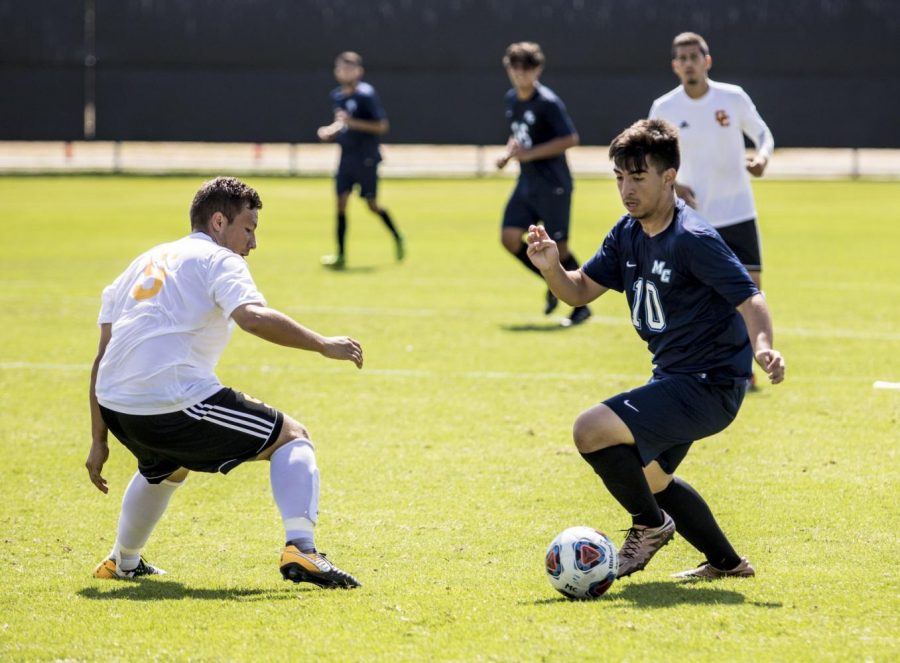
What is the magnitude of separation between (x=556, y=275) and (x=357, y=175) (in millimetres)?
12062

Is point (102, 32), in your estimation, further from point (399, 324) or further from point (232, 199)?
point (232, 199)

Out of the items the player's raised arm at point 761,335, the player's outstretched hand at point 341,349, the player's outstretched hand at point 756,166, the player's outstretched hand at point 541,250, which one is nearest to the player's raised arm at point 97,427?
the player's outstretched hand at point 341,349

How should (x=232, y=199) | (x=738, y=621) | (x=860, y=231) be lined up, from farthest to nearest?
(x=860, y=231), (x=232, y=199), (x=738, y=621)

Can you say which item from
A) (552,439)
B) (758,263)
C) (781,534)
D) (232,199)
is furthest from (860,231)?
(232,199)

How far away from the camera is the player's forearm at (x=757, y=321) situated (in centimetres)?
503

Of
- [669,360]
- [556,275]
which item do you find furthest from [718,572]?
[556,275]

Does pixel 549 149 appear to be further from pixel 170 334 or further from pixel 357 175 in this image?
pixel 170 334

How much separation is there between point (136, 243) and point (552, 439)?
41.4ft

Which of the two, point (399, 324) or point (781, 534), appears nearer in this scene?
point (781, 534)

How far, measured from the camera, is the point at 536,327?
12.6 metres

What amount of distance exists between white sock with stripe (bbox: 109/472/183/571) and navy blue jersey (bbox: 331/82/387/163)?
479 inches

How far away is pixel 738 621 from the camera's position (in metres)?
4.82

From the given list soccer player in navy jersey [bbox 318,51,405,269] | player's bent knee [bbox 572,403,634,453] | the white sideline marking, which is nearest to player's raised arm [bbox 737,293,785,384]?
player's bent knee [bbox 572,403,634,453]

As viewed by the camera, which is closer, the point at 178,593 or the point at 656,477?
the point at 178,593
